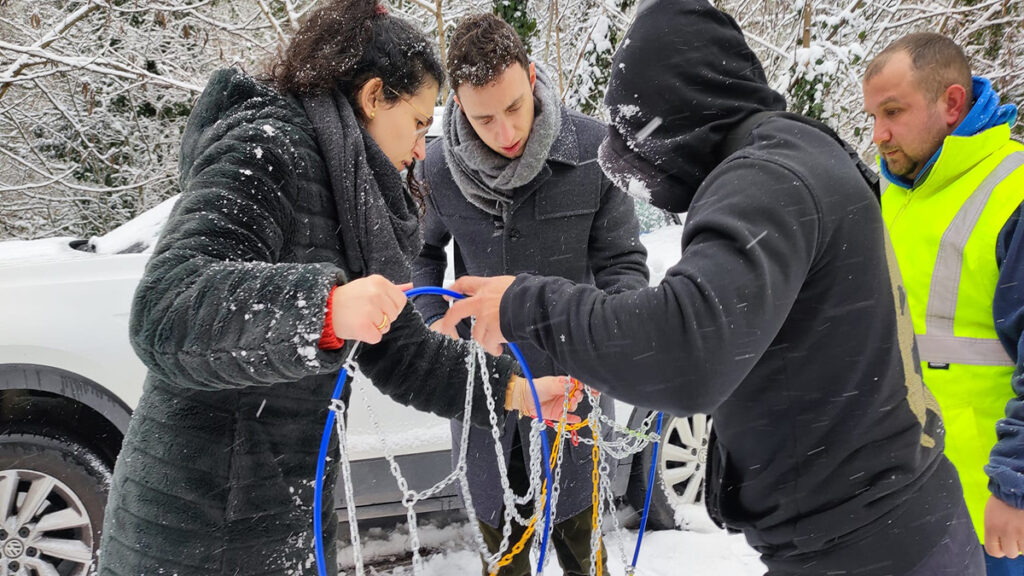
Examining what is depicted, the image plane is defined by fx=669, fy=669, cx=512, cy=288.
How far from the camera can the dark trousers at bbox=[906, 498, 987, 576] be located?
1.32 metres

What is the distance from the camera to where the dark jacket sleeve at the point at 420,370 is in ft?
6.31

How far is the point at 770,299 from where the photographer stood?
1109 millimetres

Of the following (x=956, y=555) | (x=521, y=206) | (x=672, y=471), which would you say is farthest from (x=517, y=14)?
(x=956, y=555)

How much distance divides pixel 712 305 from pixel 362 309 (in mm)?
602

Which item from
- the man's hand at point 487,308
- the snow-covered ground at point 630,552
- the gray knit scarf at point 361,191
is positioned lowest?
the snow-covered ground at point 630,552

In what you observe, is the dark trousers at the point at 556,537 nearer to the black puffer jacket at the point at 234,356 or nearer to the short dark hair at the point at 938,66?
the black puffer jacket at the point at 234,356

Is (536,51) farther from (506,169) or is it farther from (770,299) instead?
(770,299)

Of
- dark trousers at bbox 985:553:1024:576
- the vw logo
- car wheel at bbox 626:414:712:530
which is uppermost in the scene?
dark trousers at bbox 985:553:1024:576

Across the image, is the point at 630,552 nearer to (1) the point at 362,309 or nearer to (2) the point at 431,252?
(2) the point at 431,252

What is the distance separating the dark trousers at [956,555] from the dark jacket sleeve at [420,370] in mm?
1109

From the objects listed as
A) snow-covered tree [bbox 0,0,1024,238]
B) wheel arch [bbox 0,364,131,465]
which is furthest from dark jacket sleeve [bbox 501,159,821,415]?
snow-covered tree [bbox 0,0,1024,238]

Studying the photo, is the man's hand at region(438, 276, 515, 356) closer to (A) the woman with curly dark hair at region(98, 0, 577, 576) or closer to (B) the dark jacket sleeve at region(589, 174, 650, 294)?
(A) the woman with curly dark hair at region(98, 0, 577, 576)

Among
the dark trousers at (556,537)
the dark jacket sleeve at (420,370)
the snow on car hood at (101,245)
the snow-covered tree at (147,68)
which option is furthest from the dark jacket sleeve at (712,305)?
the snow-covered tree at (147,68)

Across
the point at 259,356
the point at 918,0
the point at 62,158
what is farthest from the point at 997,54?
the point at 62,158
